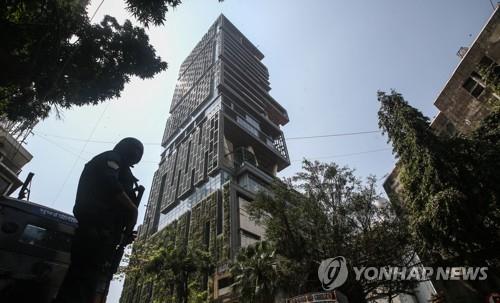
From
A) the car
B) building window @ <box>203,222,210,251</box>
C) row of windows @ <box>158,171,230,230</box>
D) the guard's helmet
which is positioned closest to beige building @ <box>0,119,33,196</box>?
the car

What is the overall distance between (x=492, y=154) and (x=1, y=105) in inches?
968

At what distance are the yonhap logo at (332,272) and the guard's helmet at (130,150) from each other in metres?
14.3

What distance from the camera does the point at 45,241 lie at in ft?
16.3

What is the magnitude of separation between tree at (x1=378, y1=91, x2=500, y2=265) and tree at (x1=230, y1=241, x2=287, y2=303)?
9278 mm

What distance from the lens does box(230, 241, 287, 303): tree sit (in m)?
18.5

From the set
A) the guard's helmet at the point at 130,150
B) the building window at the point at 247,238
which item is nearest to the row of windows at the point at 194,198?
the building window at the point at 247,238

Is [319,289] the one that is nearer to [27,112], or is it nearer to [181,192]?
[27,112]

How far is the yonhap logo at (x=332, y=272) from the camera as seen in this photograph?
48.9 ft

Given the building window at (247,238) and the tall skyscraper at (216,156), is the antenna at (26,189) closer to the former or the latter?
the tall skyscraper at (216,156)

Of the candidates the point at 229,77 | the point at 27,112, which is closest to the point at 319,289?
the point at 27,112

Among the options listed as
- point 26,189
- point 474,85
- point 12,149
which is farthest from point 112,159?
point 474,85

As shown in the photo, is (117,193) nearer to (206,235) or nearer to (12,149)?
(12,149)

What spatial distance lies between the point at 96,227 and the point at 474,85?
27974 millimetres

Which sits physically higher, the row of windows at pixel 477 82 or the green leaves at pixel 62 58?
the row of windows at pixel 477 82
